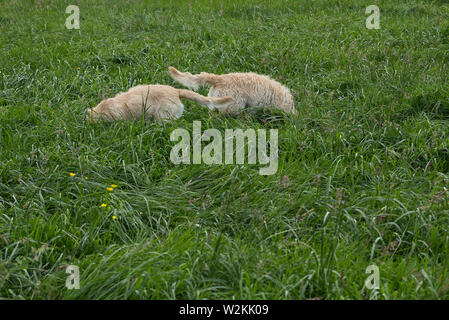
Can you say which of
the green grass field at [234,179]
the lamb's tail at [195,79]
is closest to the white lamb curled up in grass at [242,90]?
the lamb's tail at [195,79]

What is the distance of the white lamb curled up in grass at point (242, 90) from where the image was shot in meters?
5.43

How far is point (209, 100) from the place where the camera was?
5156 mm

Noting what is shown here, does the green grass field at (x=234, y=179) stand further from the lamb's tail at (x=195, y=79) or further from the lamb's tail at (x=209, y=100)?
the lamb's tail at (x=195, y=79)

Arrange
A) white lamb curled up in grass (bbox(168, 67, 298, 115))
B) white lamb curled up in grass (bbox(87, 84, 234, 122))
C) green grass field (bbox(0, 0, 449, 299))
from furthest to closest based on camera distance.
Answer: white lamb curled up in grass (bbox(168, 67, 298, 115)), white lamb curled up in grass (bbox(87, 84, 234, 122)), green grass field (bbox(0, 0, 449, 299))

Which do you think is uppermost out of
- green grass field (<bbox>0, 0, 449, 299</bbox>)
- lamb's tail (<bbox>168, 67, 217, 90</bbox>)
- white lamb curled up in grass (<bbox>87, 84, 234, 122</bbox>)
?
lamb's tail (<bbox>168, 67, 217, 90</bbox>)

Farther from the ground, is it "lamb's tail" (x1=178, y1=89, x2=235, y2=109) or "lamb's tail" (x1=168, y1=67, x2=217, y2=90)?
"lamb's tail" (x1=168, y1=67, x2=217, y2=90)

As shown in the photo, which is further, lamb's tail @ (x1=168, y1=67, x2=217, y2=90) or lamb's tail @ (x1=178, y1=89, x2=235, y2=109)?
lamb's tail @ (x1=168, y1=67, x2=217, y2=90)

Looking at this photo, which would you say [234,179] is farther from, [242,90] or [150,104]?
[242,90]

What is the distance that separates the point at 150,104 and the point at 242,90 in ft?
3.36

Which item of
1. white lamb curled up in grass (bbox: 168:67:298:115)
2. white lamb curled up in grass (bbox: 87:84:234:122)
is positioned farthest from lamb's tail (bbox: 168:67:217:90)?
white lamb curled up in grass (bbox: 87:84:234:122)

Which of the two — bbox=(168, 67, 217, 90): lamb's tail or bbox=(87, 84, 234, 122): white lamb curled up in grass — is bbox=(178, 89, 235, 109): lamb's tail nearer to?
bbox=(87, 84, 234, 122): white lamb curled up in grass

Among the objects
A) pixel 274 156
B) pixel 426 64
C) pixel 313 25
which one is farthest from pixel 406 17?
pixel 274 156

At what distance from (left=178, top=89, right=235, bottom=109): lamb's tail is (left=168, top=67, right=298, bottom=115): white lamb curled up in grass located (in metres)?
0.25

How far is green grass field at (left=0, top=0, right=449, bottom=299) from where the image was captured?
9.96ft
